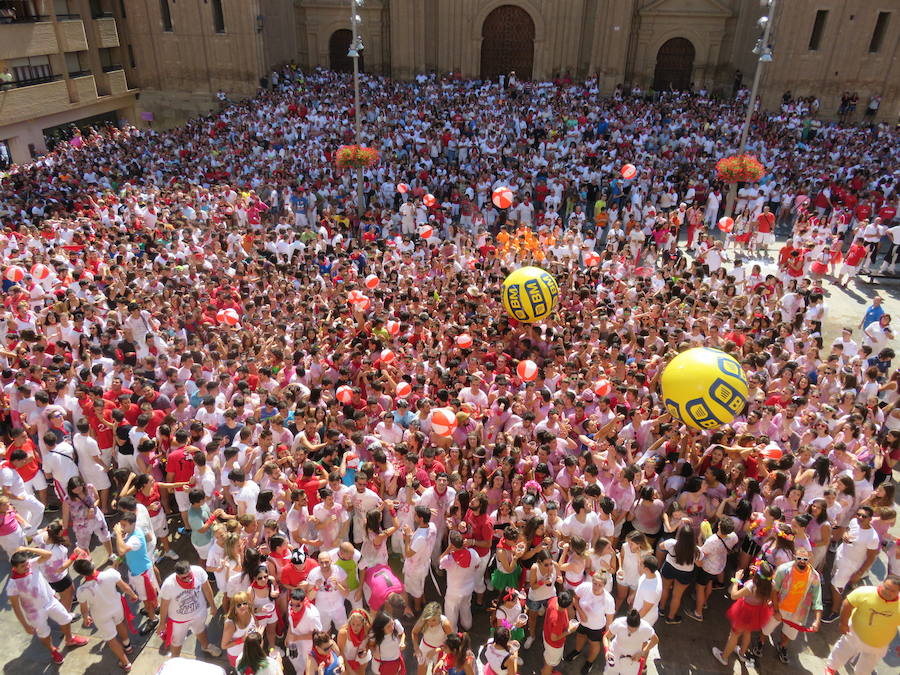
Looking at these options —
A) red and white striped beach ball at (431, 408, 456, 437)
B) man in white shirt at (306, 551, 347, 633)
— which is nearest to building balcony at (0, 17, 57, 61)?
red and white striped beach ball at (431, 408, 456, 437)

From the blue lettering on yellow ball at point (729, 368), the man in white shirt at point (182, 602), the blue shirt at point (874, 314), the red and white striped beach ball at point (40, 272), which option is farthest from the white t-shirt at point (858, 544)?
the red and white striped beach ball at point (40, 272)

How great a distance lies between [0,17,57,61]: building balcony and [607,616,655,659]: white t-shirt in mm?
31099

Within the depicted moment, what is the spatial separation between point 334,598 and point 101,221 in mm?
14924

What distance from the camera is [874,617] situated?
542cm

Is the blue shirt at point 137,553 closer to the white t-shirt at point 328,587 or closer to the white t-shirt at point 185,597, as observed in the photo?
the white t-shirt at point 185,597

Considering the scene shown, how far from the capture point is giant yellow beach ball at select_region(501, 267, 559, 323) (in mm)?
9539

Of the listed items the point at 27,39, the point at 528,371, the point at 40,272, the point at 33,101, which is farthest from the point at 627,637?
the point at 27,39

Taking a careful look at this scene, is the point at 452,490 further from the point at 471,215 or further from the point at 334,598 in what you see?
the point at 471,215

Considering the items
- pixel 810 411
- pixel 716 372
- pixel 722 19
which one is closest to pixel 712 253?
pixel 810 411

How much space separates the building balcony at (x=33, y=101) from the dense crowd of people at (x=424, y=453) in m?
14.8

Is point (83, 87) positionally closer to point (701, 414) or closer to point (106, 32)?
point (106, 32)

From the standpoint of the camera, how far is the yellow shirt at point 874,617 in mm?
5367

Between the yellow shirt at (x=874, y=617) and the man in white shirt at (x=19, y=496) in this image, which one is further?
the man in white shirt at (x=19, y=496)

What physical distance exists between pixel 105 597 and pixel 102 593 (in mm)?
54
